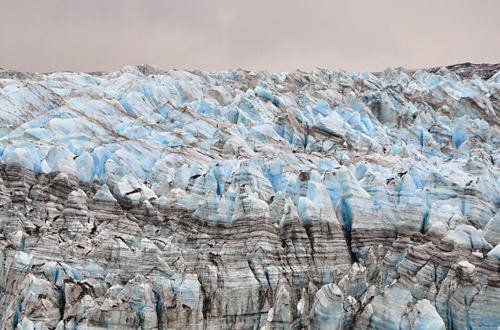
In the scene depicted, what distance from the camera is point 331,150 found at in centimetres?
3038

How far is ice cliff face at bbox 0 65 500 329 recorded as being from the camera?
611 inches

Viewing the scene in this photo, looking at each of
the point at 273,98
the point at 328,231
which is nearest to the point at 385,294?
the point at 328,231

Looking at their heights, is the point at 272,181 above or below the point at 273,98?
Result: below

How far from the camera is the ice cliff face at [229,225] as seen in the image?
51.0 feet

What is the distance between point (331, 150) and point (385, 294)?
16.5 m

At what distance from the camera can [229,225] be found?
19.1m

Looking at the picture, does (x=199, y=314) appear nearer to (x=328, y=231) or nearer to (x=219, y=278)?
(x=219, y=278)

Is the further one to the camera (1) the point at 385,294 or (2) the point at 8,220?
(2) the point at 8,220

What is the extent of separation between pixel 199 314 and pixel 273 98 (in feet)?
75.1

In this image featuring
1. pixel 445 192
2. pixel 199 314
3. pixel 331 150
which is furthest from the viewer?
pixel 331 150

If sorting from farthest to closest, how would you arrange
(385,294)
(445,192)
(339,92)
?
(339,92) → (445,192) → (385,294)

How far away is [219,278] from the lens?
17078 mm

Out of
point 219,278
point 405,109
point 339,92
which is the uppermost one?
point 339,92

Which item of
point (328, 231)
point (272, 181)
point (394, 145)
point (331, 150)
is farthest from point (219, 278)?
point (394, 145)
